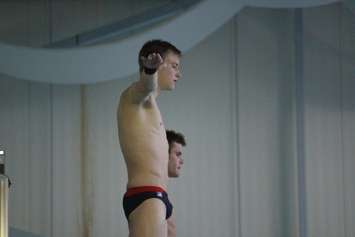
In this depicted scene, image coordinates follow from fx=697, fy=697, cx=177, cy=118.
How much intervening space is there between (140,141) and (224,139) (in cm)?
326

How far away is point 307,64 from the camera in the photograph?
17.5ft

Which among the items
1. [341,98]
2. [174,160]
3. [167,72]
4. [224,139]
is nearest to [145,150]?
[167,72]

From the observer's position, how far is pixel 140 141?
2004 mm

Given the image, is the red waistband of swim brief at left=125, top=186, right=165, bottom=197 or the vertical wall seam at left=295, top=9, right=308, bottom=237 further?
the vertical wall seam at left=295, top=9, right=308, bottom=237

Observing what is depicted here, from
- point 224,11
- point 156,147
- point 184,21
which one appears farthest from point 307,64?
point 156,147

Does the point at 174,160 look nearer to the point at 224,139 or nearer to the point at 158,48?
the point at 158,48

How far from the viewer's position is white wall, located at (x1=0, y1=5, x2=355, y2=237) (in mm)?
4930

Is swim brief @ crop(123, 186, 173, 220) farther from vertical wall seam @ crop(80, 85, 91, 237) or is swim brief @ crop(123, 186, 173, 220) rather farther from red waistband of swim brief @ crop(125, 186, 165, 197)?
vertical wall seam @ crop(80, 85, 91, 237)

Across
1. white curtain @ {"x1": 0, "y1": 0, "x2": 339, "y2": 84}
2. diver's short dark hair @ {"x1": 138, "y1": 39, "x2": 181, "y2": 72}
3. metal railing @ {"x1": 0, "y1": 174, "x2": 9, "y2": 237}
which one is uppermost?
white curtain @ {"x1": 0, "y1": 0, "x2": 339, "y2": 84}

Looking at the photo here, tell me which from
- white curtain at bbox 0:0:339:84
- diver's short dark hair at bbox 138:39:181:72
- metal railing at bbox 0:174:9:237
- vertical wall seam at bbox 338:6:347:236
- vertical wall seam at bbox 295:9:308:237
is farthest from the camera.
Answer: vertical wall seam at bbox 338:6:347:236

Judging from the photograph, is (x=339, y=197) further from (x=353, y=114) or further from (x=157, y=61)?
(x=157, y=61)

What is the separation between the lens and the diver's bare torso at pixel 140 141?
2006 millimetres

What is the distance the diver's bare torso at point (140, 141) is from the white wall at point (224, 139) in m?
2.99

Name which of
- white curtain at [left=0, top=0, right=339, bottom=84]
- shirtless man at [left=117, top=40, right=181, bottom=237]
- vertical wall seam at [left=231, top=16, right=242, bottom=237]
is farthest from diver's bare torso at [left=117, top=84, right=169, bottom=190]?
vertical wall seam at [left=231, top=16, right=242, bottom=237]
